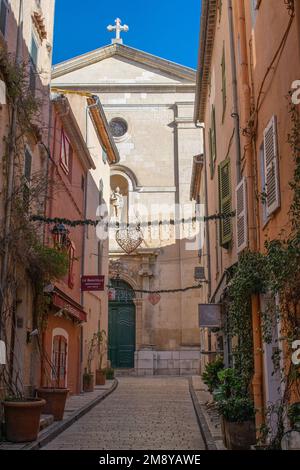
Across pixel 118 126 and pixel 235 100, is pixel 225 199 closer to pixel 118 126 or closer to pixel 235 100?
pixel 235 100

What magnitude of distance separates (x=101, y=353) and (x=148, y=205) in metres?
9.96

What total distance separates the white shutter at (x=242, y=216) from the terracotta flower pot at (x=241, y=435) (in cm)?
293

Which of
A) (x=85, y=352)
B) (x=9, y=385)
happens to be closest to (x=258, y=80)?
(x=9, y=385)

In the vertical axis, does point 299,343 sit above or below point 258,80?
below

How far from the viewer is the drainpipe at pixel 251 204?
880cm

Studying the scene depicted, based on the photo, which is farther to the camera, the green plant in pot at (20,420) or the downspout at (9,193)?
the downspout at (9,193)

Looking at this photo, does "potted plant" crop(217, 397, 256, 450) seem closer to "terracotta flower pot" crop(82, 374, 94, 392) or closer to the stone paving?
the stone paving

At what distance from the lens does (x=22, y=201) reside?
1145 centimetres

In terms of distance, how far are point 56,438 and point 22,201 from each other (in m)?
4.45

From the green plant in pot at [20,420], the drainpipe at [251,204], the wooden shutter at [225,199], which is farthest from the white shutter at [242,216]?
the green plant in pot at [20,420]

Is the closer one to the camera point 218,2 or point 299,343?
point 299,343

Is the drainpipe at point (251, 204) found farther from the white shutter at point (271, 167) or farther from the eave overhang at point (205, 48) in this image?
the eave overhang at point (205, 48)
